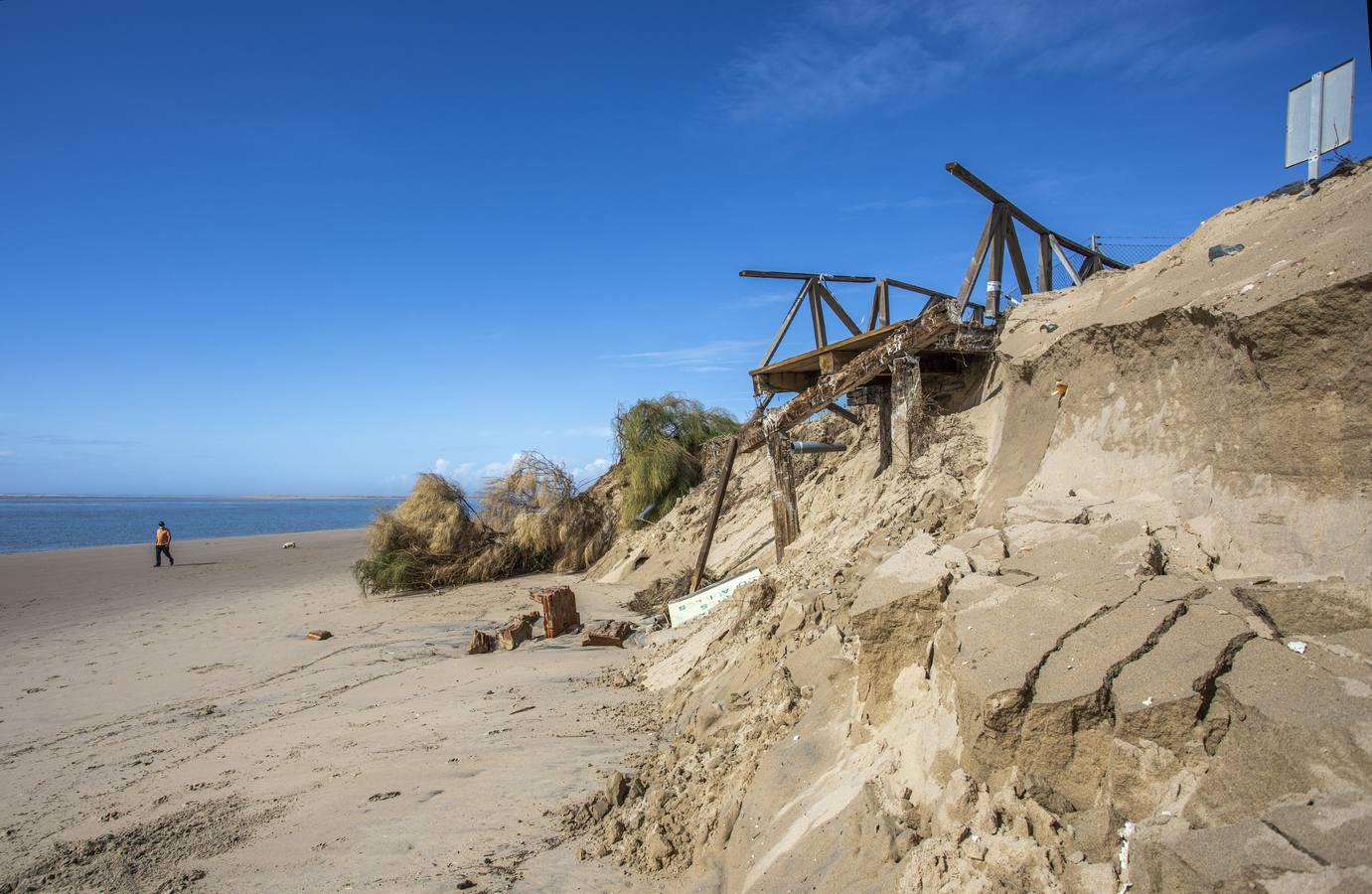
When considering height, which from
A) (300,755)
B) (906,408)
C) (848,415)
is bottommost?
(300,755)

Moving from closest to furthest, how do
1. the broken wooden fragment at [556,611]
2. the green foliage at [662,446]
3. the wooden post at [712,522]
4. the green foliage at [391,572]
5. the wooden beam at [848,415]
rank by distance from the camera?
1. the broken wooden fragment at [556,611]
2. the wooden post at [712,522]
3. the wooden beam at [848,415]
4. the green foliage at [391,572]
5. the green foliage at [662,446]

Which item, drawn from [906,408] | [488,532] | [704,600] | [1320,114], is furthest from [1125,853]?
[488,532]

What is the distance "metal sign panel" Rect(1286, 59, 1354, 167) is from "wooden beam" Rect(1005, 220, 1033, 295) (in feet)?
10.8

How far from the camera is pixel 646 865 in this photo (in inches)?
146

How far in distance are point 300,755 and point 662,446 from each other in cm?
1161

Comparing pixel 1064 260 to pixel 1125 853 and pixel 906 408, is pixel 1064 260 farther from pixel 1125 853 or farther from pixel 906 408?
pixel 1125 853

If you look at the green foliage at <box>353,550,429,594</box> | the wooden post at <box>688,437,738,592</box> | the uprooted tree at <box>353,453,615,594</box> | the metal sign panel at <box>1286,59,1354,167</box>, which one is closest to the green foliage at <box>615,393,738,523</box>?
the uprooted tree at <box>353,453,615,594</box>

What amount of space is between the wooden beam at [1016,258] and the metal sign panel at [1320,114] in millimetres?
3303

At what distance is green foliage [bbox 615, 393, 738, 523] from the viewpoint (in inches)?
648

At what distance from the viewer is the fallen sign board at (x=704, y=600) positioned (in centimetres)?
849

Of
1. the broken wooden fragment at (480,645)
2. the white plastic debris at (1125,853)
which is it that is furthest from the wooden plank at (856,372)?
the white plastic debris at (1125,853)

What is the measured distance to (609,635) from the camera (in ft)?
28.8

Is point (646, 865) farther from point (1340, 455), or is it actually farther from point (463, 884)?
point (1340, 455)

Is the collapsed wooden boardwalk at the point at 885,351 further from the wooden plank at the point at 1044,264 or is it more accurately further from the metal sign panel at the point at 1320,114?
the metal sign panel at the point at 1320,114
